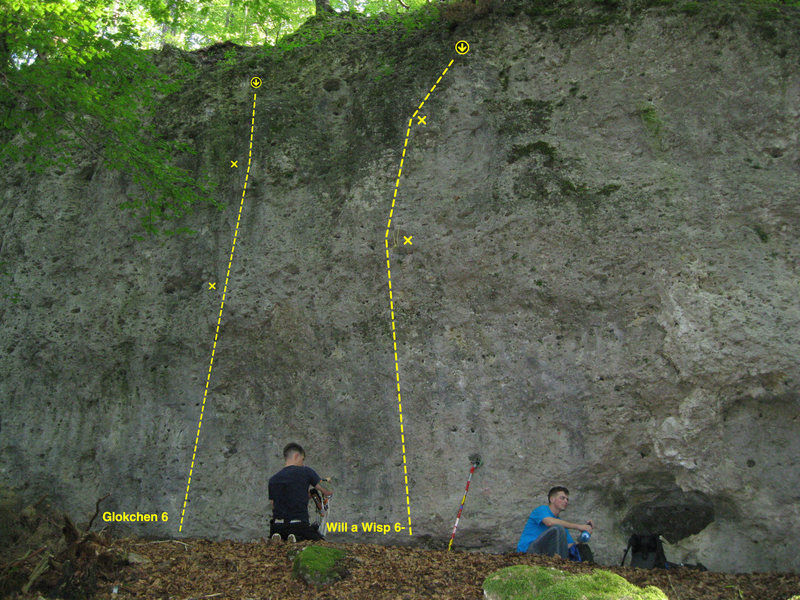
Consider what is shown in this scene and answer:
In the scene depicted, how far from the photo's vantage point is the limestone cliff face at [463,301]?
7855mm

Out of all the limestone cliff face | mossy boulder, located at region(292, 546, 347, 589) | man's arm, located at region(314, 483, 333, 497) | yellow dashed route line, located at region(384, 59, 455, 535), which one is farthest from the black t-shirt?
yellow dashed route line, located at region(384, 59, 455, 535)

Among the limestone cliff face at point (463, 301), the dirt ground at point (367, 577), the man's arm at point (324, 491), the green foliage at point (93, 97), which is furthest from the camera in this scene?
the green foliage at point (93, 97)

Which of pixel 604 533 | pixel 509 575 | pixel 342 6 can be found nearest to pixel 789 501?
pixel 604 533

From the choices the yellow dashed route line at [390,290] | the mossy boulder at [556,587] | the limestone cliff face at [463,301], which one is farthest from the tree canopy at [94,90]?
the mossy boulder at [556,587]

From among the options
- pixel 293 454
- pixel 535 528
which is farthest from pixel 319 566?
pixel 535 528

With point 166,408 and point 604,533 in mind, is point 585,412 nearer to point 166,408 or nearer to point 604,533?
point 604,533

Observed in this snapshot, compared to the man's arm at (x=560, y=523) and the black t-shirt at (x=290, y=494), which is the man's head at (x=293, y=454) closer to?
the black t-shirt at (x=290, y=494)

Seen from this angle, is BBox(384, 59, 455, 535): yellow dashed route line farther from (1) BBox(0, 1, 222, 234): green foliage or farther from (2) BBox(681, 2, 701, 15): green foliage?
(2) BBox(681, 2, 701, 15): green foliage

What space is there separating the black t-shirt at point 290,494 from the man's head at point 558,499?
2.74 meters

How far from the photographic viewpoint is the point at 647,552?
705 centimetres

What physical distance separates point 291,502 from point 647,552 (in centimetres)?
388

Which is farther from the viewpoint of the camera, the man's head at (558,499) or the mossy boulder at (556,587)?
the man's head at (558,499)

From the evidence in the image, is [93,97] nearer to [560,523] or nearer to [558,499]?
[558,499]

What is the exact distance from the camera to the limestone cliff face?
7.86 metres
